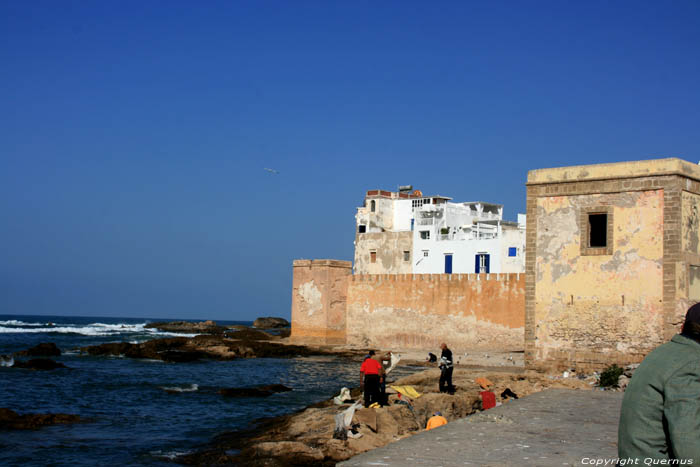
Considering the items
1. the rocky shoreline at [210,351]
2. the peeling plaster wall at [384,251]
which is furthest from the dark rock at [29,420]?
the peeling plaster wall at [384,251]

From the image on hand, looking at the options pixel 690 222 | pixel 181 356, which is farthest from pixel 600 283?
pixel 181 356

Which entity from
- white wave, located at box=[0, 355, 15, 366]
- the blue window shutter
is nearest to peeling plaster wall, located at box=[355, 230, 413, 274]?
the blue window shutter

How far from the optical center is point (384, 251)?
4350 cm

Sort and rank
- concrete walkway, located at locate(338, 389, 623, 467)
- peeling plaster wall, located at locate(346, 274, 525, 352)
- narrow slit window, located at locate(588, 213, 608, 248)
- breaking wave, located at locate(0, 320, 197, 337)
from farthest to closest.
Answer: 1. breaking wave, located at locate(0, 320, 197, 337)
2. peeling plaster wall, located at locate(346, 274, 525, 352)
3. narrow slit window, located at locate(588, 213, 608, 248)
4. concrete walkway, located at locate(338, 389, 623, 467)

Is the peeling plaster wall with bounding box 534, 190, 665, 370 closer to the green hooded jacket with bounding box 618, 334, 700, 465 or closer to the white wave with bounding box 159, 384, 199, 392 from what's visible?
the white wave with bounding box 159, 384, 199, 392

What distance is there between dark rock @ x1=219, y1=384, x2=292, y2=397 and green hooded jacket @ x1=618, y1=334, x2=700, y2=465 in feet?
51.3

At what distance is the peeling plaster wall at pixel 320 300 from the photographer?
30.7 meters

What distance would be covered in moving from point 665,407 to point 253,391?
16072mm

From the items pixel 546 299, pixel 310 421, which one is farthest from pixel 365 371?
pixel 546 299

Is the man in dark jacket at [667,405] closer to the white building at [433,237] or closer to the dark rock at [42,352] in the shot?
the dark rock at [42,352]

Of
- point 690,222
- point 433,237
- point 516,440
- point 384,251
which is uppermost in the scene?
point 433,237

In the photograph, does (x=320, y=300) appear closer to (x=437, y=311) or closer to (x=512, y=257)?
(x=437, y=311)

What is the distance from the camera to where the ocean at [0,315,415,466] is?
11.6m

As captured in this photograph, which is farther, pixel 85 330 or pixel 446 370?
pixel 85 330
